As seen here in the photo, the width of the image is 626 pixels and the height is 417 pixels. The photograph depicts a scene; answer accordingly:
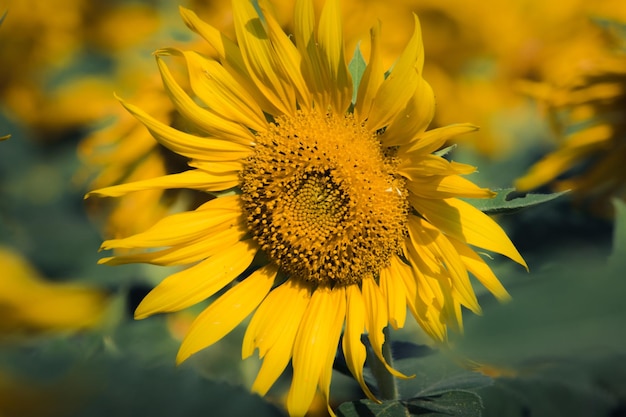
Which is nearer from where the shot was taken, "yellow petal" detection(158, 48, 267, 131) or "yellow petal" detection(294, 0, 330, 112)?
"yellow petal" detection(294, 0, 330, 112)

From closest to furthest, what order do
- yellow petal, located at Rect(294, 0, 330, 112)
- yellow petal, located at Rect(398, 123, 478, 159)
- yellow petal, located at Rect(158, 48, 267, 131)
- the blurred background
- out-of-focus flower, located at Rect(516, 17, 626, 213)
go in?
the blurred background < yellow petal, located at Rect(398, 123, 478, 159) < yellow petal, located at Rect(294, 0, 330, 112) < yellow petal, located at Rect(158, 48, 267, 131) < out-of-focus flower, located at Rect(516, 17, 626, 213)

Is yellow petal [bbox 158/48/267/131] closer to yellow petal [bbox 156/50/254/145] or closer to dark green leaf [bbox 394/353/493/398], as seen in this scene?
yellow petal [bbox 156/50/254/145]

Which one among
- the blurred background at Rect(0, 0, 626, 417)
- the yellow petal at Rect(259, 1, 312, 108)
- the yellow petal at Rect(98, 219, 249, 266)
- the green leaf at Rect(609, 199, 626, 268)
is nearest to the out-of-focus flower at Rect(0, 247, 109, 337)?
the blurred background at Rect(0, 0, 626, 417)

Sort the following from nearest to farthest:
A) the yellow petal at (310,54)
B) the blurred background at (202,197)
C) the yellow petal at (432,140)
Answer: the blurred background at (202,197) < the yellow petal at (432,140) < the yellow petal at (310,54)

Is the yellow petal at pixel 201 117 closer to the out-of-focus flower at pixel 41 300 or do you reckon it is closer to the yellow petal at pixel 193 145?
the yellow petal at pixel 193 145

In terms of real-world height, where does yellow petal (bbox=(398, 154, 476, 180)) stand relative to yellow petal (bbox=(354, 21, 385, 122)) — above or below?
below

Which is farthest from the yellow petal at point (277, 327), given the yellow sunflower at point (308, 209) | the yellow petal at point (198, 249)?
the yellow petal at point (198, 249)

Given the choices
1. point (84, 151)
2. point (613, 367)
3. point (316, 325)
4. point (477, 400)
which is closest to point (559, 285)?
point (613, 367)
